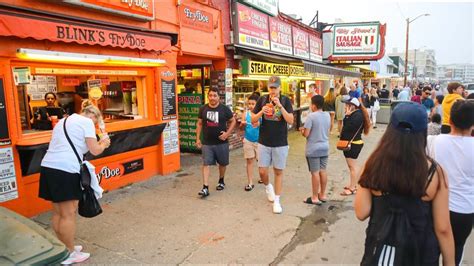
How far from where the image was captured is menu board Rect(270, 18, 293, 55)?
10.2m

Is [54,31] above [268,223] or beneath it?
above

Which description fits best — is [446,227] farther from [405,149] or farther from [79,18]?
[79,18]

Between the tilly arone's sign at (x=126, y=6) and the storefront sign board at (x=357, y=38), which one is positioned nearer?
the tilly arone's sign at (x=126, y=6)

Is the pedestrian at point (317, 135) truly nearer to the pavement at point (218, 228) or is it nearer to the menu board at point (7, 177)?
the pavement at point (218, 228)

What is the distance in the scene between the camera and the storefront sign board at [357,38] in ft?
47.0

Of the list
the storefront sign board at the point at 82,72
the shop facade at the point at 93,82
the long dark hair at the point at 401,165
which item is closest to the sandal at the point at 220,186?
the shop facade at the point at 93,82

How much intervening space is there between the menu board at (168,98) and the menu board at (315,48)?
324 inches

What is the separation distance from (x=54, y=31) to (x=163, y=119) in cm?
270

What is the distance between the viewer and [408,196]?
1.82 m

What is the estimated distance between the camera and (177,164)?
7.04m

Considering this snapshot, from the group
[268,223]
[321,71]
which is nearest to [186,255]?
[268,223]

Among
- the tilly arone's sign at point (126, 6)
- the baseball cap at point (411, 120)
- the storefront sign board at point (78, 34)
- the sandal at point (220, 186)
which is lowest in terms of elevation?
the sandal at point (220, 186)

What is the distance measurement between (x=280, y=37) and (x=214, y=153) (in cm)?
638

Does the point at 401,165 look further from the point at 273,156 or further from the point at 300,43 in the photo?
the point at 300,43
